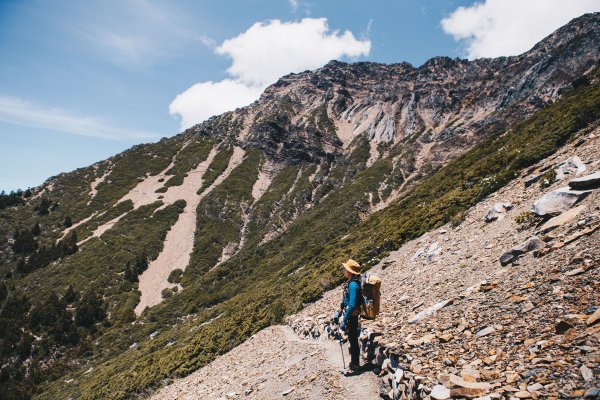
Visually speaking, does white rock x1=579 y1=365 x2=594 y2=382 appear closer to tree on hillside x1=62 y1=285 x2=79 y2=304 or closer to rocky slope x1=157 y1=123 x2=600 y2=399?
rocky slope x1=157 y1=123 x2=600 y2=399

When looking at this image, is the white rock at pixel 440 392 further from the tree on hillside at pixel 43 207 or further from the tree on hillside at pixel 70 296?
the tree on hillside at pixel 43 207

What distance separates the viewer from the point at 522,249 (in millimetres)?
10141

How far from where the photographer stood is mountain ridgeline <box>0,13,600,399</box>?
26750 mm

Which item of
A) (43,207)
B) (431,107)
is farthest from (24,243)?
(431,107)

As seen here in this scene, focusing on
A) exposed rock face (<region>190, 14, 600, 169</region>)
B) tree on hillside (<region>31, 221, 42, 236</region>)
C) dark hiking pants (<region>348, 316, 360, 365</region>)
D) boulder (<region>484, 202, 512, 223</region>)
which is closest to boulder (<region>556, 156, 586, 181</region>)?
boulder (<region>484, 202, 512, 223</region>)

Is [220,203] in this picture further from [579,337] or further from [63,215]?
[579,337]

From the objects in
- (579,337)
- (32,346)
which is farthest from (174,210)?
(579,337)

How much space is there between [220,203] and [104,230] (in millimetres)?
30846

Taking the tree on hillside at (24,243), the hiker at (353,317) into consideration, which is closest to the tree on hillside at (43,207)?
the tree on hillside at (24,243)

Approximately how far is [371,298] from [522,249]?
465cm

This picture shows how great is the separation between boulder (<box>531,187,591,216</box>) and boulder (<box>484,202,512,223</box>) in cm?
384

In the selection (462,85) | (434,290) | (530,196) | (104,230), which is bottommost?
(434,290)

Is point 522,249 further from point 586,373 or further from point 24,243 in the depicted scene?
point 24,243

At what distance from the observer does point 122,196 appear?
106625mm
